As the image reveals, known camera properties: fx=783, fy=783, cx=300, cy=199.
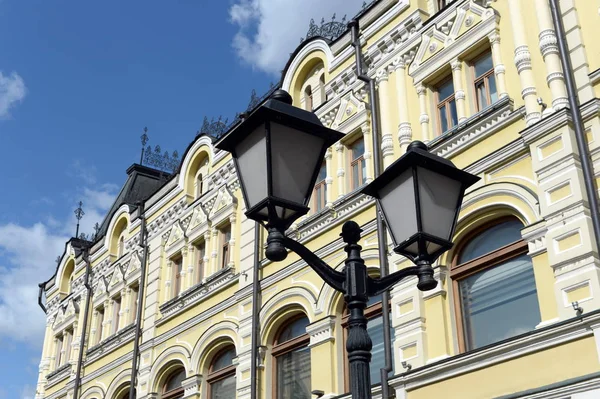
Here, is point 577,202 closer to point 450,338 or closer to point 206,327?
point 450,338

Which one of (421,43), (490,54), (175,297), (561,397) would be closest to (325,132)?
(561,397)

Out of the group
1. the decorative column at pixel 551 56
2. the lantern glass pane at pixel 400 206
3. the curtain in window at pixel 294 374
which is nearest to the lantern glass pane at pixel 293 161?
the lantern glass pane at pixel 400 206

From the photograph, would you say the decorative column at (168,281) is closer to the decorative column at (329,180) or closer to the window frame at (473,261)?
the decorative column at (329,180)

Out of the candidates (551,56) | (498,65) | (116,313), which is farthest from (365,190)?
(116,313)

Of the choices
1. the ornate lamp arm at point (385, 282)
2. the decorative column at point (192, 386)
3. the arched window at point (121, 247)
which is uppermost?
the arched window at point (121, 247)

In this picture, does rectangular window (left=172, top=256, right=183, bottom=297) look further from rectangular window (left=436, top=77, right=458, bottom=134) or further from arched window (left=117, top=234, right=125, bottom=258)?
rectangular window (left=436, top=77, right=458, bottom=134)

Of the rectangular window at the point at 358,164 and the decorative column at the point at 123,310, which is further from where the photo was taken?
the decorative column at the point at 123,310

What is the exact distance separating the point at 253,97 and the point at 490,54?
831cm

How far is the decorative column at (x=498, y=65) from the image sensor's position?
14.1 m

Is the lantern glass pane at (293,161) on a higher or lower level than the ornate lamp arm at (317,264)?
higher

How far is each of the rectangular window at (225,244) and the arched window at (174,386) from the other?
328cm

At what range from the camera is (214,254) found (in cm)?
2153

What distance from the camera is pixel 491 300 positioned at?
13375mm

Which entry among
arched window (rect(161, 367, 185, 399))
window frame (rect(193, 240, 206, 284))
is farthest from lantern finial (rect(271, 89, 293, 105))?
arched window (rect(161, 367, 185, 399))
